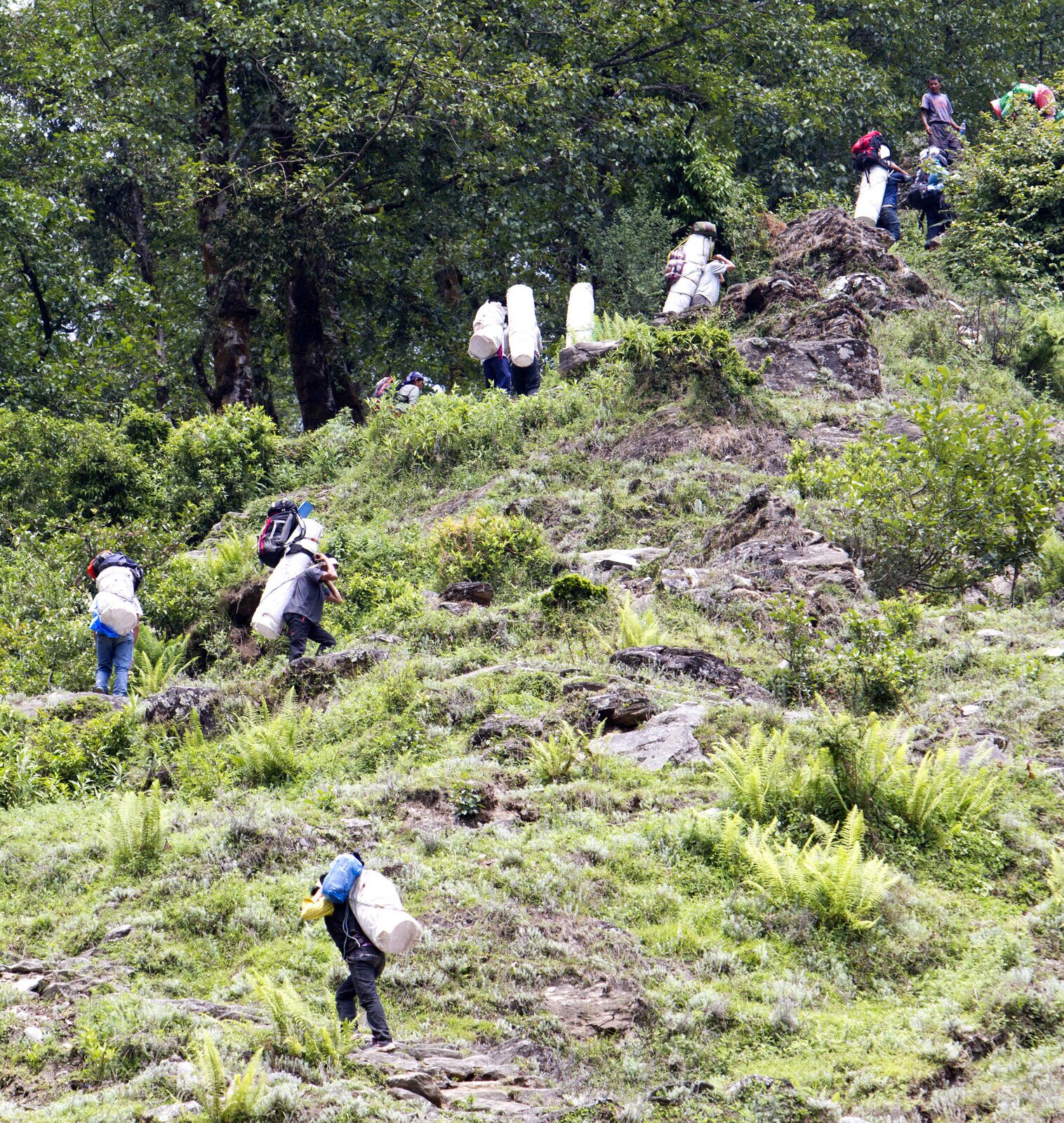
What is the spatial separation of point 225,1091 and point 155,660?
828 centimetres

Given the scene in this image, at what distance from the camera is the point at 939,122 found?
76.8ft

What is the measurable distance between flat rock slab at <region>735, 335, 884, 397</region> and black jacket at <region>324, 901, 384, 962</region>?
37.9 ft

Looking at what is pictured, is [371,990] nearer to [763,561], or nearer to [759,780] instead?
[759,780]

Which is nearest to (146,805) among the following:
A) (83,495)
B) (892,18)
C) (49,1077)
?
(49,1077)

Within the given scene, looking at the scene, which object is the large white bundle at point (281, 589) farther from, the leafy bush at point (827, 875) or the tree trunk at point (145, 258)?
the tree trunk at point (145, 258)

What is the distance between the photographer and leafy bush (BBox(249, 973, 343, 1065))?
5.85 m

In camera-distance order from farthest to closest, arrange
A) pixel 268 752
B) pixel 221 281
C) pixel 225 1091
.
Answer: pixel 221 281 < pixel 268 752 < pixel 225 1091

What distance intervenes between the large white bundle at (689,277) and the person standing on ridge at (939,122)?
257 inches

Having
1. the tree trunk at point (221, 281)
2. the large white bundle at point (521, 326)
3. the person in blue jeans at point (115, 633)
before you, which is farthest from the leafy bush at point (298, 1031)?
the tree trunk at point (221, 281)

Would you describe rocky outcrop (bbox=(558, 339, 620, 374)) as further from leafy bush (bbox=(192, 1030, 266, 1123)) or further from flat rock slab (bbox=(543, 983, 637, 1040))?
leafy bush (bbox=(192, 1030, 266, 1123))

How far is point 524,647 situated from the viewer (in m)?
11.4

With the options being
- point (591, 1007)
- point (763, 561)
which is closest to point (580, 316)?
point (763, 561)

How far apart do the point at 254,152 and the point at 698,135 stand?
7509 mm

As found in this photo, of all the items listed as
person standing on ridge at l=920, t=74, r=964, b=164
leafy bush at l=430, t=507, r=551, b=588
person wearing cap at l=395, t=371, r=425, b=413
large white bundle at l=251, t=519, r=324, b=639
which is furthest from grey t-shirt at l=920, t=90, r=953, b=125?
large white bundle at l=251, t=519, r=324, b=639
